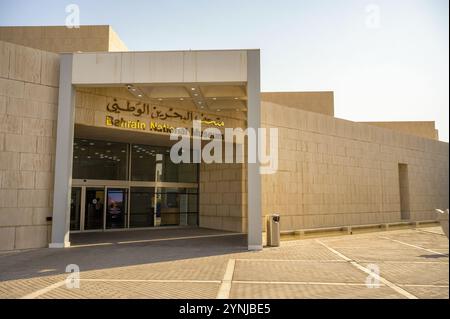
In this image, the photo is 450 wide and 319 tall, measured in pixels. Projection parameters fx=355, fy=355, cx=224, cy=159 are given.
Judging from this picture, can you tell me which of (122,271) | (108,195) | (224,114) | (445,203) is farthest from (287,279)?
(445,203)

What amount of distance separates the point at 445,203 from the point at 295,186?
17.0 metres

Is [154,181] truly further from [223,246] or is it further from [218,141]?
[223,246]

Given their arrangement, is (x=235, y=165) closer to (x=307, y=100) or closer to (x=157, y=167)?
(x=157, y=167)

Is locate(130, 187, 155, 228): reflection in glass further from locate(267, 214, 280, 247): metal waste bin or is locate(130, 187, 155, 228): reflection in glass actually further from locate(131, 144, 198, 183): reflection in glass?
locate(267, 214, 280, 247): metal waste bin

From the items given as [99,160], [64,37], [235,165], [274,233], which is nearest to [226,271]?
[274,233]

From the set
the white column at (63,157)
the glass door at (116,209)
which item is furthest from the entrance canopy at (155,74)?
the glass door at (116,209)

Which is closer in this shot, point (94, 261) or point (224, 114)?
point (94, 261)

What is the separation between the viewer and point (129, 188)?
1777cm

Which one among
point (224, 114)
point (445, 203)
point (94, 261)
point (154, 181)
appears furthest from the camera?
point (445, 203)

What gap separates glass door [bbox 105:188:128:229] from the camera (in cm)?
1720

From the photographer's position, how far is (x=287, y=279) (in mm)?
7336

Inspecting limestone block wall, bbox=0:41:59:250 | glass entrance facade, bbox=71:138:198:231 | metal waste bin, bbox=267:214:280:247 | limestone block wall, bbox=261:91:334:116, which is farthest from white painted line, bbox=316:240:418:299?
limestone block wall, bbox=261:91:334:116

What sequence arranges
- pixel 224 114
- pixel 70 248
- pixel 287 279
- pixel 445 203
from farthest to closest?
pixel 445 203 → pixel 224 114 → pixel 70 248 → pixel 287 279

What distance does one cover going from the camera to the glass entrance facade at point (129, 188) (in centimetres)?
1653
